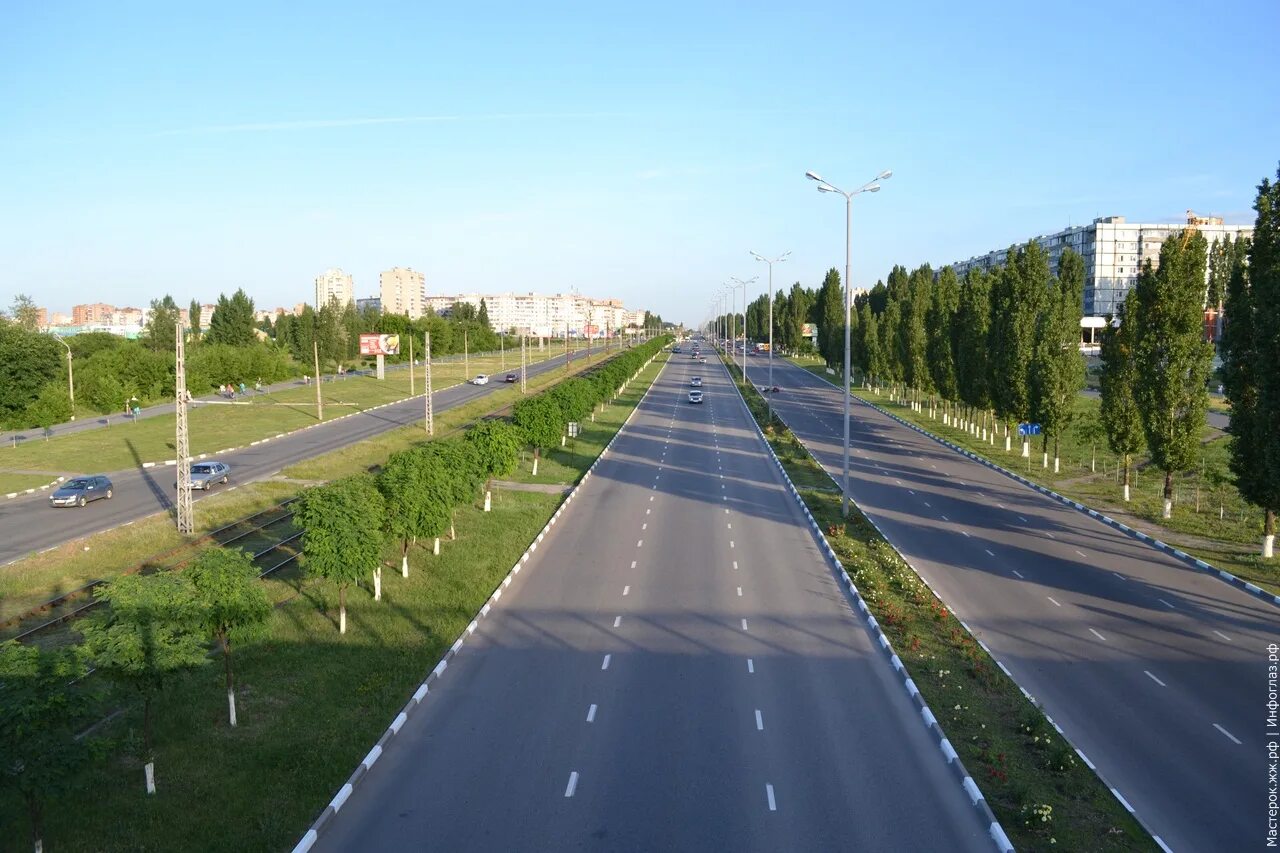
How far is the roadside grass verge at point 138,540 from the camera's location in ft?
→ 82.3

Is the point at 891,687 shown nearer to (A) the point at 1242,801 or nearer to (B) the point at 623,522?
(A) the point at 1242,801

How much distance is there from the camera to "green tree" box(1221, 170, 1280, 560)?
23.8 metres

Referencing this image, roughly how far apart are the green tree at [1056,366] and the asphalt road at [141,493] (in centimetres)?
3810

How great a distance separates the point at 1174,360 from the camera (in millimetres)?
33344

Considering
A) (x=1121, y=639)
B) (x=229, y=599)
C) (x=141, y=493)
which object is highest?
(x=229, y=599)

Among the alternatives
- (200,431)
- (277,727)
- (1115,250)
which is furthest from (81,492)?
(1115,250)

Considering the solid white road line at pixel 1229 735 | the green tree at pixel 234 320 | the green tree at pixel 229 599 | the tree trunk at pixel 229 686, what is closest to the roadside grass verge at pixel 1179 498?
the solid white road line at pixel 1229 735

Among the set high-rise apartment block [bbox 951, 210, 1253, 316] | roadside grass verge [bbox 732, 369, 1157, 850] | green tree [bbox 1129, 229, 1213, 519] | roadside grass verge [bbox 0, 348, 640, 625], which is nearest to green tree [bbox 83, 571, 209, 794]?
roadside grass verge [bbox 0, 348, 640, 625]

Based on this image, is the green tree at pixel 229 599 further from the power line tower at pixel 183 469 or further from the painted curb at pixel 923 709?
the power line tower at pixel 183 469

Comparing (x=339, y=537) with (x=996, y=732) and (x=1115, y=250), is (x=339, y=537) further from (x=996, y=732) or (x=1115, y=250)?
(x=1115, y=250)

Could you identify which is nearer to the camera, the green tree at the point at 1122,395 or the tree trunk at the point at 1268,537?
the tree trunk at the point at 1268,537

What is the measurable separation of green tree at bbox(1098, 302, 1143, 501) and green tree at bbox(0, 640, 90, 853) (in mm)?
37336

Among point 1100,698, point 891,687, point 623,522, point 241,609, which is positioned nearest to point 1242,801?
point 1100,698

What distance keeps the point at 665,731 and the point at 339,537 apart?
9.87 m
